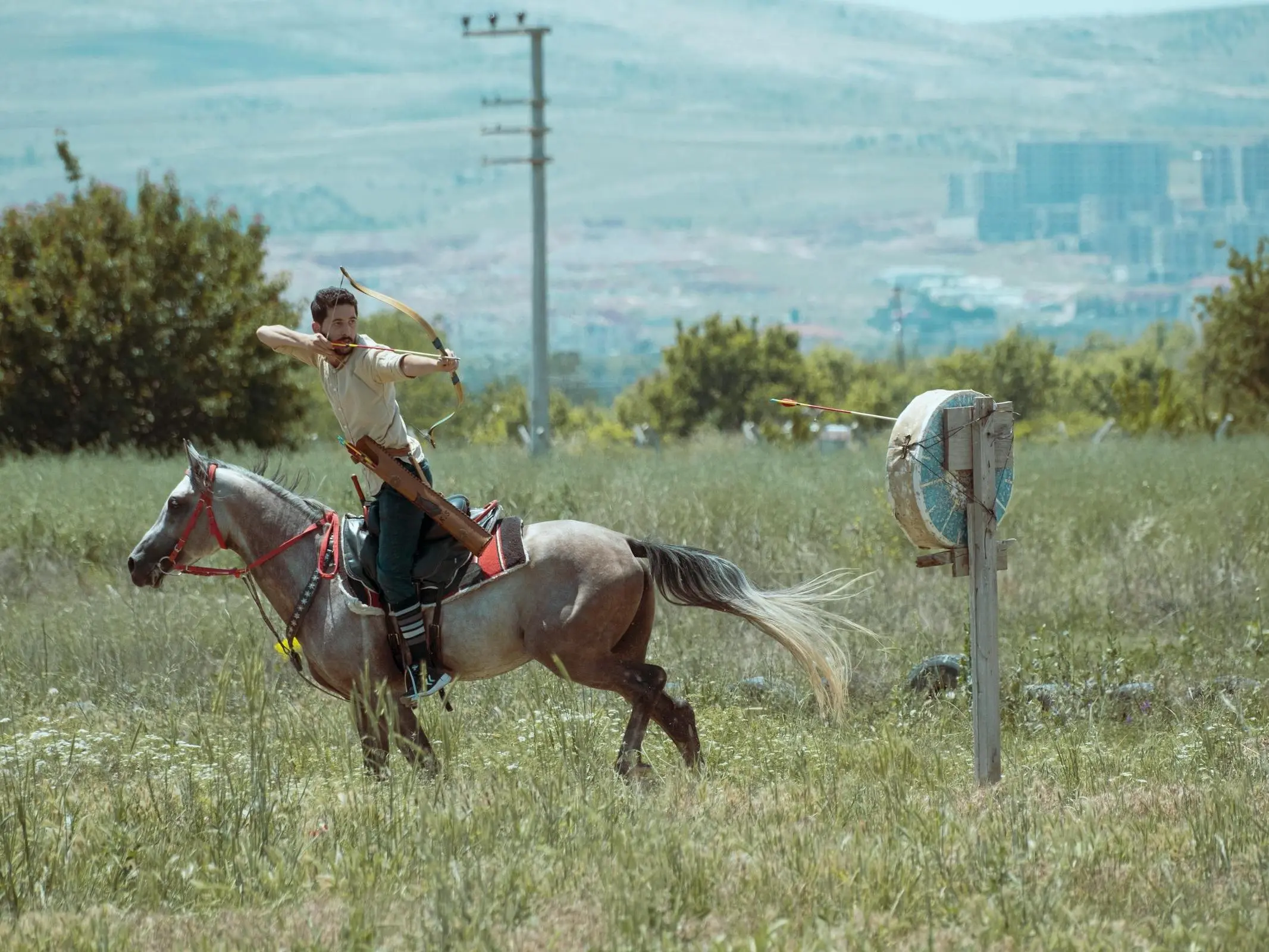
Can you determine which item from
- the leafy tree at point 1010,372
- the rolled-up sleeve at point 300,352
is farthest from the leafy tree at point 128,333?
the leafy tree at point 1010,372

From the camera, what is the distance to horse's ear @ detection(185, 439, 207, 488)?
770 centimetres

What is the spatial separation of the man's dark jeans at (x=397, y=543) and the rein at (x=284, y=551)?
34cm

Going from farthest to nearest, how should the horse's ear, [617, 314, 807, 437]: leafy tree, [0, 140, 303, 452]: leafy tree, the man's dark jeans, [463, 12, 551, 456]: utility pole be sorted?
[617, 314, 807, 437]: leafy tree → [463, 12, 551, 456]: utility pole → [0, 140, 303, 452]: leafy tree → the horse's ear → the man's dark jeans

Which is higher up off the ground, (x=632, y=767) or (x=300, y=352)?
(x=300, y=352)

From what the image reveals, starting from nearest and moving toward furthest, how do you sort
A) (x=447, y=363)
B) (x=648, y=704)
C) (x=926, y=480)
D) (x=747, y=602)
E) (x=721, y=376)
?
1. (x=447, y=363)
2. (x=926, y=480)
3. (x=648, y=704)
4. (x=747, y=602)
5. (x=721, y=376)

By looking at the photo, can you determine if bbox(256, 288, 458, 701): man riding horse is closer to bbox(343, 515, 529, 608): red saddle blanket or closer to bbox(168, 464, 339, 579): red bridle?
bbox(343, 515, 529, 608): red saddle blanket

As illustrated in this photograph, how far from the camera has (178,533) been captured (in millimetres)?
7738

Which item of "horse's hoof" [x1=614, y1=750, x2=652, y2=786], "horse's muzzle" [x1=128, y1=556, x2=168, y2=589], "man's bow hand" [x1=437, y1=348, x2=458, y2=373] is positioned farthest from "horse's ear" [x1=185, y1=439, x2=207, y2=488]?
"horse's hoof" [x1=614, y1=750, x2=652, y2=786]

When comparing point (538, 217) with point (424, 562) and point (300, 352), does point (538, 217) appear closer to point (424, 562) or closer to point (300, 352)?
point (300, 352)

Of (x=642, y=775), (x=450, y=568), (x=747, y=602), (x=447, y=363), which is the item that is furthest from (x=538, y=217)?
(x=447, y=363)

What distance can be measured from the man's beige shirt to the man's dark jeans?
0.11 metres

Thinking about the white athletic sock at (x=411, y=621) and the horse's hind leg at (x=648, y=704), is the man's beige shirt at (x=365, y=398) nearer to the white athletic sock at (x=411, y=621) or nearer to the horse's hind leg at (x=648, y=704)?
the white athletic sock at (x=411, y=621)

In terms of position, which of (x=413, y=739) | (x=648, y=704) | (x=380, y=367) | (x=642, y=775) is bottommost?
(x=642, y=775)

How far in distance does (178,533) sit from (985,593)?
3854mm
